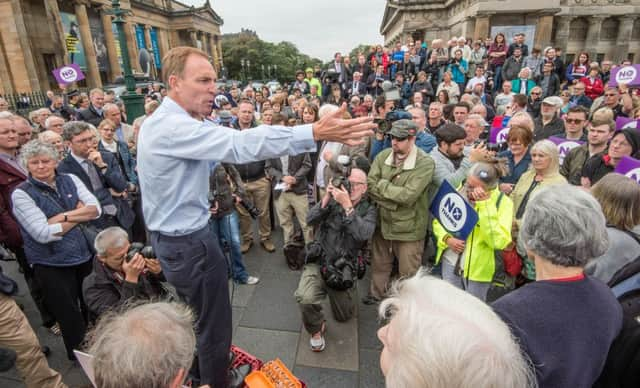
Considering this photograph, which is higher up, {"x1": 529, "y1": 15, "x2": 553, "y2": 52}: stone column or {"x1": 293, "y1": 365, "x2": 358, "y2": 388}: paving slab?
{"x1": 529, "y1": 15, "x2": 553, "y2": 52}: stone column

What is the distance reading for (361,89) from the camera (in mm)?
10594

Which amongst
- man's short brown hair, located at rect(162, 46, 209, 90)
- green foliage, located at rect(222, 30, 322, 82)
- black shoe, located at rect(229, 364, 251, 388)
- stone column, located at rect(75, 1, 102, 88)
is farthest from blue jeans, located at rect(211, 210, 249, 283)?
green foliage, located at rect(222, 30, 322, 82)

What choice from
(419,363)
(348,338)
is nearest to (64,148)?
(348,338)

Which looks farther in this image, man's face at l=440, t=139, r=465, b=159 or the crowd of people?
man's face at l=440, t=139, r=465, b=159

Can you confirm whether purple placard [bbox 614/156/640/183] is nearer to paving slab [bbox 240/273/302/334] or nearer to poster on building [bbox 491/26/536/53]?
paving slab [bbox 240/273/302/334]

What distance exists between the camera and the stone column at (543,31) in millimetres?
17688

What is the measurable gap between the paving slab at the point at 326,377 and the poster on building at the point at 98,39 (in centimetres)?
3755

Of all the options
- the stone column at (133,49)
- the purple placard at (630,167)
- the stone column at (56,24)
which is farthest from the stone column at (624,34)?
the stone column at (56,24)

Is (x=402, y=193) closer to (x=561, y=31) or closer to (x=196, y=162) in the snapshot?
(x=196, y=162)

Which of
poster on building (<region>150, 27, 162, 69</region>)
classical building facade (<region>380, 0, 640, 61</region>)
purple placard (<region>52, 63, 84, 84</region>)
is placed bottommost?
purple placard (<region>52, 63, 84, 84</region>)

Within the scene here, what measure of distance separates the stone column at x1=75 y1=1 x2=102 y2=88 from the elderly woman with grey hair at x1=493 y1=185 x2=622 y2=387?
3479 cm

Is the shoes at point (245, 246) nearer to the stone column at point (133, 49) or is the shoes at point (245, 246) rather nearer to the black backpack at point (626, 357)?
the black backpack at point (626, 357)

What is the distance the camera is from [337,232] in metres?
3.33

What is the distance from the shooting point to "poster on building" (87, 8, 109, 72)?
103ft
